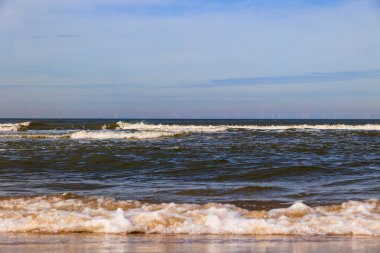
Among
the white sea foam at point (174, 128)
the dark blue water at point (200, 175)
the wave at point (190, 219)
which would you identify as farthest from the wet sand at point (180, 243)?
the white sea foam at point (174, 128)

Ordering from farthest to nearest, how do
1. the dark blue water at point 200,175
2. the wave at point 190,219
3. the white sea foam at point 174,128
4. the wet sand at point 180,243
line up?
the white sea foam at point 174,128 → the dark blue water at point 200,175 → the wave at point 190,219 → the wet sand at point 180,243

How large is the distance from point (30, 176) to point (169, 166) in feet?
13.6

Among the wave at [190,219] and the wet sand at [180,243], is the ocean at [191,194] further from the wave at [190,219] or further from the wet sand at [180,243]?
the wet sand at [180,243]

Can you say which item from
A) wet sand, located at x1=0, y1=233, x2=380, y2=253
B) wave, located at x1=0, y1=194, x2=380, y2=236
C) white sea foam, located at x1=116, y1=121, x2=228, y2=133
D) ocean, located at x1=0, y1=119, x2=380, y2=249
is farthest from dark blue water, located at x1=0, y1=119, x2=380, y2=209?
white sea foam, located at x1=116, y1=121, x2=228, y2=133

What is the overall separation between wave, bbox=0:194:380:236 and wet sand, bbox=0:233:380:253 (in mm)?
308

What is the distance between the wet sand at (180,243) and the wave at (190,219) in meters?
0.31

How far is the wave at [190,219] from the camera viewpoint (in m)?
7.55

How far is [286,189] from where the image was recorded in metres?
11.4

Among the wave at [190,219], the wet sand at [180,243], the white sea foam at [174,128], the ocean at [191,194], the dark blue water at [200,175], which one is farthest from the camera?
the white sea foam at [174,128]

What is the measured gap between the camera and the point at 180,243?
6688 millimetres

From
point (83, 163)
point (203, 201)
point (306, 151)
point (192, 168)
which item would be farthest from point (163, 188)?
point (306, 151)

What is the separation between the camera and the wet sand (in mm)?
6203

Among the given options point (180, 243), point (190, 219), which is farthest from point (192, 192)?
point (180, 243)

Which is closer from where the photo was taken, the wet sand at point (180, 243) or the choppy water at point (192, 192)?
the wet sand at point (180, 243)
